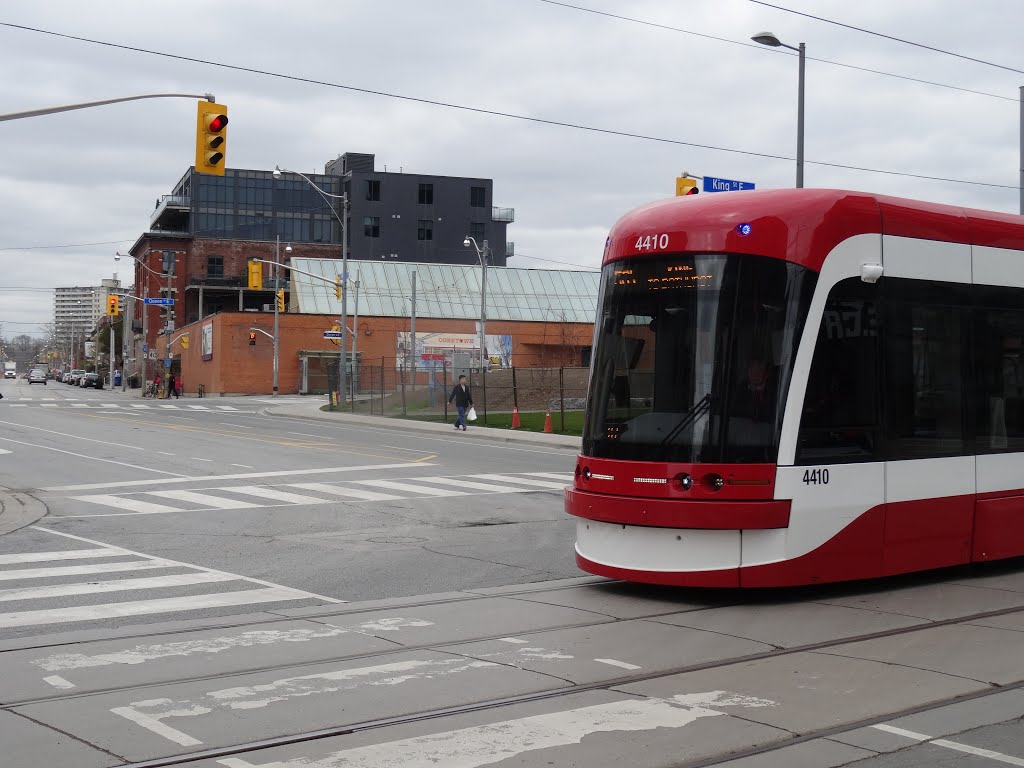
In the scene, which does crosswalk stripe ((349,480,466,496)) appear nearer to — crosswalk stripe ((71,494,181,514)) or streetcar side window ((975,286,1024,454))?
crosswalk stripe ((71,494,181,514))

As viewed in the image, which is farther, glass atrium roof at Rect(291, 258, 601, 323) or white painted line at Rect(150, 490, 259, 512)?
glass atrium roof at Rect(291, 258, 601, 323)

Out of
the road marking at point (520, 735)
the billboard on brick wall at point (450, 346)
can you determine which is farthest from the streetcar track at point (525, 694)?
the billboard on brick wall at point (450, 346)

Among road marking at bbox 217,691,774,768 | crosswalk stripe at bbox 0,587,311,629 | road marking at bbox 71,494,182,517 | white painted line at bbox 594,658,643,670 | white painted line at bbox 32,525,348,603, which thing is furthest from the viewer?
road marking at bbox 71,494,182,517

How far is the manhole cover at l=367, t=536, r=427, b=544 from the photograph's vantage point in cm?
1436

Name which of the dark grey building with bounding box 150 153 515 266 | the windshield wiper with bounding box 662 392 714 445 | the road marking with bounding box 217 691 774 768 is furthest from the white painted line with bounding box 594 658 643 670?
the dark grey building with bounding box 150 153 515 266

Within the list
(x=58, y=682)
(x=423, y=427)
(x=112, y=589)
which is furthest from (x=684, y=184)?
(x=58, y=682)

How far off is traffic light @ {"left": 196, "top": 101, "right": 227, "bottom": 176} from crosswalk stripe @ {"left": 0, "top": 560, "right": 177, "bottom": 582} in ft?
34.5

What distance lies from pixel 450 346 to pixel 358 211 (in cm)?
3875

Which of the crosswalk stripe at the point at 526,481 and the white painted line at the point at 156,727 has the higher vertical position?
the white painted line at the point at 156,727

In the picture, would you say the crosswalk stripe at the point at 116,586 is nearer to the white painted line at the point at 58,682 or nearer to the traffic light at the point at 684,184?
the white painted line at the point at 58,682

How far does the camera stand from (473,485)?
846 inches

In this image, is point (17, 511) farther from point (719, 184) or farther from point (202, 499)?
point (719, 184)

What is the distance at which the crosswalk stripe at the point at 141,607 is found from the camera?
377 inches

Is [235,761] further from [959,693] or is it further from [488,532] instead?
[488,532]
